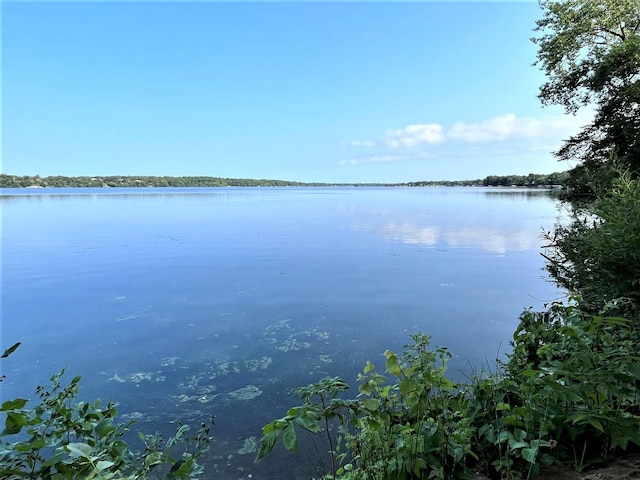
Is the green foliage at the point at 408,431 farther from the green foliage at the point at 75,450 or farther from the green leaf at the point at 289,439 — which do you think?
the green foliage at the point at 75,450

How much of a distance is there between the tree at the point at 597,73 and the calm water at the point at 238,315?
4.18 metres

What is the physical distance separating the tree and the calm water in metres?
4.18

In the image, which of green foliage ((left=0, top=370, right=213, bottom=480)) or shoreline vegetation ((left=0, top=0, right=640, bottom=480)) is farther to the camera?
shoreline vegetation ((left=0, top=0, right=640, bottom=480))

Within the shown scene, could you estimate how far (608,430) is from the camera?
69.6 inches

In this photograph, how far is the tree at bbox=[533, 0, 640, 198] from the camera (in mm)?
11180

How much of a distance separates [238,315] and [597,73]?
14525mm

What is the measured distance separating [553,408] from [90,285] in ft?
34.5

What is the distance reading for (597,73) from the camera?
1227 centimetres

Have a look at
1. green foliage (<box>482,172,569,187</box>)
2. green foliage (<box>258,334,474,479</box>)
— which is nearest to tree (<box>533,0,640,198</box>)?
green foliage (<box>258,334,474,479</box>)

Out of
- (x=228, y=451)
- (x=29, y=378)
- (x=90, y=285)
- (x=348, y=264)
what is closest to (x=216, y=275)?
(x=90, y=285)

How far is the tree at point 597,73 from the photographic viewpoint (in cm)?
1118

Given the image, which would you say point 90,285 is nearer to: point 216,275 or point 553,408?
point 216,275

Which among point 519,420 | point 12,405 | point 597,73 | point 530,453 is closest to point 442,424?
point 519,420

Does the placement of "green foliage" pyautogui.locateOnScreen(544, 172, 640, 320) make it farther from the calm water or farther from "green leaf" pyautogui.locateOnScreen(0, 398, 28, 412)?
A: "green leaf" pyautogui.locateOnScreen(0, 398, 28, 412)
